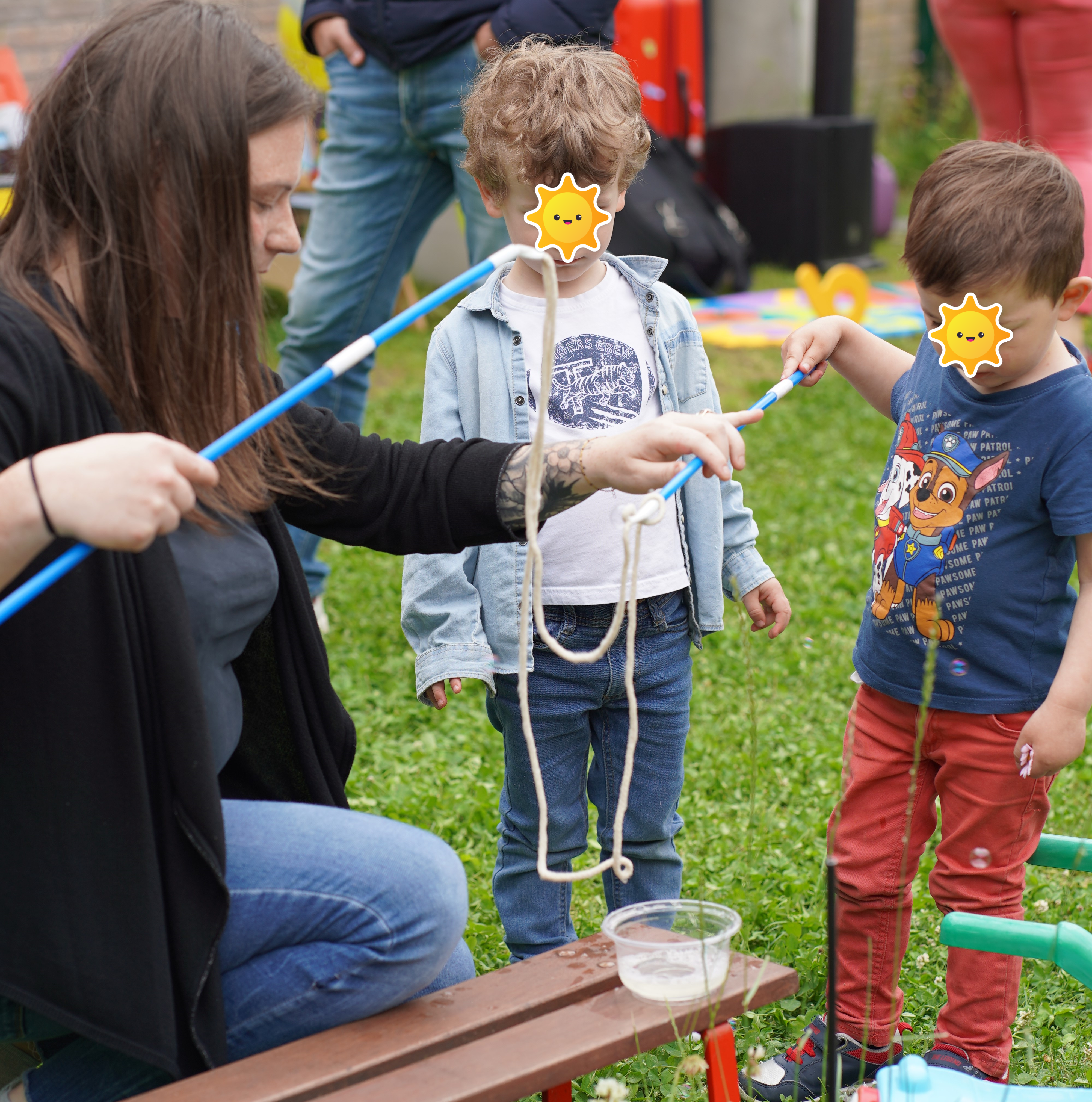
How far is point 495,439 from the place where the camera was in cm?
210

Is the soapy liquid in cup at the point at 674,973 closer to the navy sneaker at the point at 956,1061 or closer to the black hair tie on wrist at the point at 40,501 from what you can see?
the navy sneaker at the point at 956,1061

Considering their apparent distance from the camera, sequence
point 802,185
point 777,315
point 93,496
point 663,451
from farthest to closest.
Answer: point 802,185
point 777,315
point 663,451
point 93,496

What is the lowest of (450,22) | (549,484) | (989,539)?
(989,539)

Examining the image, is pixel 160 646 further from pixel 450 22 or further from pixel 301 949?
pixel 450 22

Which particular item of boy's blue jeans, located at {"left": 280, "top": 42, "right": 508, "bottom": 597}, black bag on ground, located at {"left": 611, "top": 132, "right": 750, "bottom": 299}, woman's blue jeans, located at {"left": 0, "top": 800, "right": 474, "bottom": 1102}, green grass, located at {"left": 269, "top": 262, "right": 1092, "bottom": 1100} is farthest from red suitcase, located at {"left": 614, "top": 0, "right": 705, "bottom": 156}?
woman's blue jeans, located at {"left": 0, "top": 800, "right": 474, "bottom": 1102}

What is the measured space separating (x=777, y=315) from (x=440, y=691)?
17.0 ft

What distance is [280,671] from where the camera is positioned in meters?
1.83

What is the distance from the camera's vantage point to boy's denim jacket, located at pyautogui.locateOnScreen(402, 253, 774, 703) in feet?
6.84

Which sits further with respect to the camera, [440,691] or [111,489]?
[440,691]

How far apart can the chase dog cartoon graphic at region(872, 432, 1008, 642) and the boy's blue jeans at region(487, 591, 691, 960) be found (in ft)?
1.17

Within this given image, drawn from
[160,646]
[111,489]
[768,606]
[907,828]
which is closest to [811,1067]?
[907,828]

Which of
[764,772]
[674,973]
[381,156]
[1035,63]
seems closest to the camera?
[674,973]

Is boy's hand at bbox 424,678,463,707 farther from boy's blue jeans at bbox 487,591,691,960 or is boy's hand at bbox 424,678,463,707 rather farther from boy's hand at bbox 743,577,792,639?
boy's hand at bbox 743,577,792,639

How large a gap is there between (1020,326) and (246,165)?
101 centimetres
